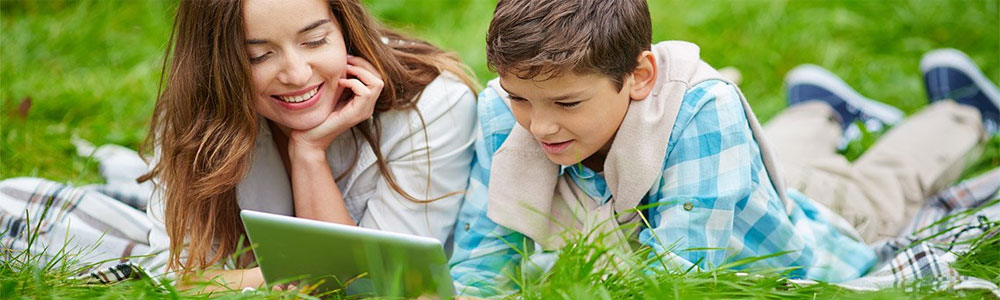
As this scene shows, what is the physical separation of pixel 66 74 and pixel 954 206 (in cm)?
423

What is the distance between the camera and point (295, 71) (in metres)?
2.66

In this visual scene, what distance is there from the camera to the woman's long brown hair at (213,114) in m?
2.68

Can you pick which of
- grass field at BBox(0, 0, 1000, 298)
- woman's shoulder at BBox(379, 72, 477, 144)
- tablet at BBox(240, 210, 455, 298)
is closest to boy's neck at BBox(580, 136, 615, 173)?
woman's shoulder at BBox(379, 72, 477, 144)

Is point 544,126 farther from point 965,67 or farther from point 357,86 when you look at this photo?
point 965,67

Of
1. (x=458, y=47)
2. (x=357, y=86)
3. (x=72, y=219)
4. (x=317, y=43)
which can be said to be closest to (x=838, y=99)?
(x=458, y=47)

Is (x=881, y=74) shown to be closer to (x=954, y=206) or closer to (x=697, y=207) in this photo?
(x=954, y=206)

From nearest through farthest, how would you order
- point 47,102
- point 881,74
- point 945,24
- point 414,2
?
point 47,102 < point 881,74 < point 945,24 < point 414,2

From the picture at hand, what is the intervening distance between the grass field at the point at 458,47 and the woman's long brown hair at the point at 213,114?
3.51ft

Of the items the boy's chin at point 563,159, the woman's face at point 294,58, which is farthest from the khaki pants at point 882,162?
the woman's face at point 294,58

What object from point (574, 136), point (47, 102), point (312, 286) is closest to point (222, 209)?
point (312, 286)

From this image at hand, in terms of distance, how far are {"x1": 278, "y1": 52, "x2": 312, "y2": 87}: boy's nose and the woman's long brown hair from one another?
103mm

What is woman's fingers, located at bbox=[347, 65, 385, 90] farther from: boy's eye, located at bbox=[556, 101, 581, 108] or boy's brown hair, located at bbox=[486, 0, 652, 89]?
boy's eye, located at bbox=[556, 101, 581, 108]

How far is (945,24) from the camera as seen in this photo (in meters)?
5.16

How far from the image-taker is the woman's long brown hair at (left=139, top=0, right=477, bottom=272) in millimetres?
2684
